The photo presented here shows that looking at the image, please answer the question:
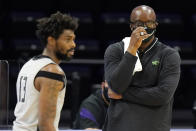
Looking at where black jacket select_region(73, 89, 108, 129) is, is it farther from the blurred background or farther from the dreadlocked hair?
the blurred background

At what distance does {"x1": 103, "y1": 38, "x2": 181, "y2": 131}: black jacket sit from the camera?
2984 mm

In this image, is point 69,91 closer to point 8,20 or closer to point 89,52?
point 89,52

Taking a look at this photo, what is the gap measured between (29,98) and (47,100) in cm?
11

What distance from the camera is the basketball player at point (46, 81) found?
2.44 meters

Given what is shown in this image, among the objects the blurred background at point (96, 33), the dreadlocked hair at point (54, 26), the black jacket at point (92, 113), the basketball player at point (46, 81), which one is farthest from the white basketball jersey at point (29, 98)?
the blurred background at point (96, 33)

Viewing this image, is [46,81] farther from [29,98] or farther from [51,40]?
[51,40]

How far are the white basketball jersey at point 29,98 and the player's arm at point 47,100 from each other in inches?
1.6

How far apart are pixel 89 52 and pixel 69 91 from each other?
4.39 ft

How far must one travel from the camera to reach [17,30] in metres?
8.13

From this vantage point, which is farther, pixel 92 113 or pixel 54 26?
pixel 92 113

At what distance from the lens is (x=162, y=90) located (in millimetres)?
3010

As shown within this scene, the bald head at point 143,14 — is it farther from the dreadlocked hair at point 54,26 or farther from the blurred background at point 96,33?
the blurred background at point 96,33

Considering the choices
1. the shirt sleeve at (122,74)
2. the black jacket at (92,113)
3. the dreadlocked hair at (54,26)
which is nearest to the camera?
the dreadlocked hair at (54,26)

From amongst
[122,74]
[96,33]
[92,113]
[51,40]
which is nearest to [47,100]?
[51,40]
